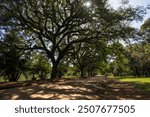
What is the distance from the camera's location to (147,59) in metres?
76.3

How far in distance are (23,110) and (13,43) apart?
2644cm

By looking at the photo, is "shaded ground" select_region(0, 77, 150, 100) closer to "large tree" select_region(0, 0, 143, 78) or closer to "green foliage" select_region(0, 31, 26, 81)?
"large tree" select_region(0, 0, 143, 78)

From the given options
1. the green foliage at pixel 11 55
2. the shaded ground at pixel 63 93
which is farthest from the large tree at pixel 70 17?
the shaded ground at pixel 63 93

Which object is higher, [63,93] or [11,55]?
[11,55]

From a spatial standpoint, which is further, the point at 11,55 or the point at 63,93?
the point at 11,55

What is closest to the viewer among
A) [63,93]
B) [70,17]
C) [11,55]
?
[63,93]

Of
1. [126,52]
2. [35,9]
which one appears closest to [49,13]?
[35,9]

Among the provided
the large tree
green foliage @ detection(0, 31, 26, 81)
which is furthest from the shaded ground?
green foliage @ detection(0, 31, 26, 81)

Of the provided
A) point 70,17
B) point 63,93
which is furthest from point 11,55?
point 63,93

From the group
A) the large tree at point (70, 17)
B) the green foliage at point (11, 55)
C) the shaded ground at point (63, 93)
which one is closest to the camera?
the shaded ground at point (63, 93)

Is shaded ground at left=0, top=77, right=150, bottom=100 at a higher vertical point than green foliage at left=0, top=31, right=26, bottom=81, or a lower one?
lower

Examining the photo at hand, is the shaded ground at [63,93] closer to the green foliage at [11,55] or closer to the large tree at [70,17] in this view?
the large tree at [70,17]

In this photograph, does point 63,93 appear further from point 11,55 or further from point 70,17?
point 11,55

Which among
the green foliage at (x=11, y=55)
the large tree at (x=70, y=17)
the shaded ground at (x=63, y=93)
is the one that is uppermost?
the large tree at (x=70, y=17)
